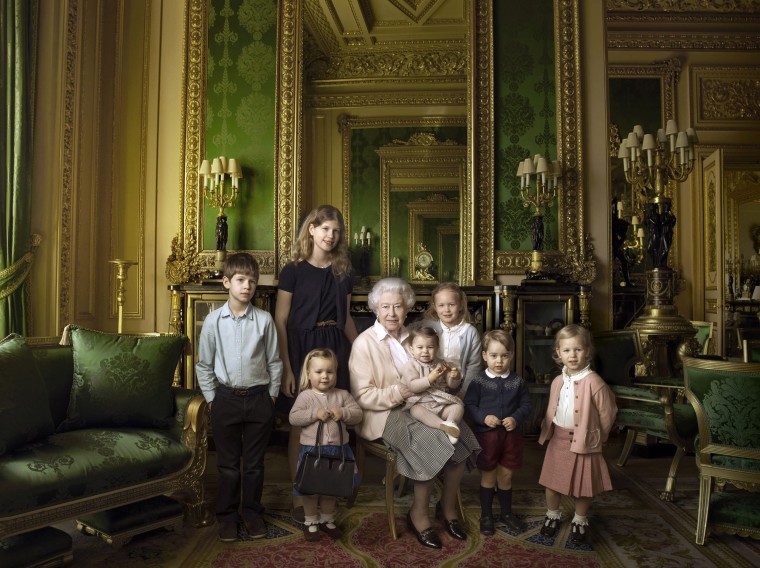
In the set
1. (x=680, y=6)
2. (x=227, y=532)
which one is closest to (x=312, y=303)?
(x=227, y=532)

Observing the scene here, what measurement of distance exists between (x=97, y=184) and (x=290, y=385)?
3201 mm

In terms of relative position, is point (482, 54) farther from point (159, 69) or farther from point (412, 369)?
point (412, 369)

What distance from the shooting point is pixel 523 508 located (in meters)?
3.42

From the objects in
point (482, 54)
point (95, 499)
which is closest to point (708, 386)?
point (95, 499)

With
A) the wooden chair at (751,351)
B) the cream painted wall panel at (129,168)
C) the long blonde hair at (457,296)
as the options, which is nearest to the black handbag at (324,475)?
the long blonde hair at (457,296)

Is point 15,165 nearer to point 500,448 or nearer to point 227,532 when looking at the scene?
point 227,532

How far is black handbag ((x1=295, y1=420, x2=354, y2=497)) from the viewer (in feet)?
9.18

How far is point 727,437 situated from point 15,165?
4809 millimetres

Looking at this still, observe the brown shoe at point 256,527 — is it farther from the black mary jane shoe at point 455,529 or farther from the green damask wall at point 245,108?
the green damask wall at point 245,108

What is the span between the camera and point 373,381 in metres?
3.09

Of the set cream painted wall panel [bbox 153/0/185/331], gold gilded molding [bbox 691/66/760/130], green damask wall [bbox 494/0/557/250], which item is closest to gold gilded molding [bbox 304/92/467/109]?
green damask wall [bbox 494/0/557/250]

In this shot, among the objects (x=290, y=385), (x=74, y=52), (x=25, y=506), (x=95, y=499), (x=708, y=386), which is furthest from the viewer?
(x=74, y=52)

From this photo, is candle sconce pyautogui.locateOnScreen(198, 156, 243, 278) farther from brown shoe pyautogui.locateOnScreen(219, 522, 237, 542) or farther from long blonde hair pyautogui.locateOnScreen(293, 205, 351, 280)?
brown shoe pyautogui.locateOnScreen(219, 522, 237, 542)

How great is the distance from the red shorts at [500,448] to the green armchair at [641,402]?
105cm
